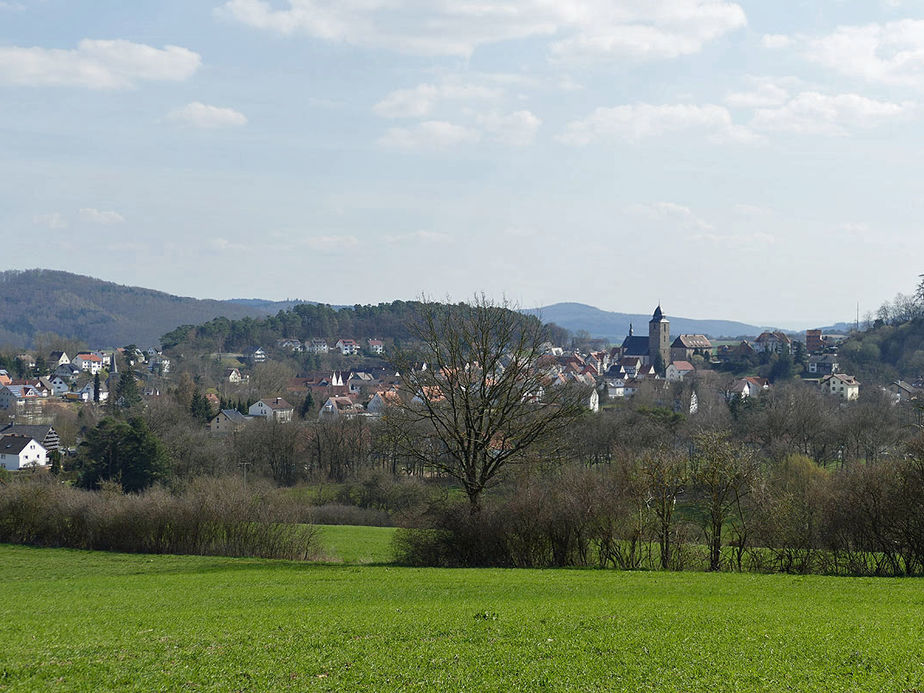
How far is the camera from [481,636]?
38.2 feet

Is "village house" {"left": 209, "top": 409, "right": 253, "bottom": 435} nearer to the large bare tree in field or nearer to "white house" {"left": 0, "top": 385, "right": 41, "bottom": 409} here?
"white house" {"left": 0, "top": 385, "right": 41, "bottom": 409}

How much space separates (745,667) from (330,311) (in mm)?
156108

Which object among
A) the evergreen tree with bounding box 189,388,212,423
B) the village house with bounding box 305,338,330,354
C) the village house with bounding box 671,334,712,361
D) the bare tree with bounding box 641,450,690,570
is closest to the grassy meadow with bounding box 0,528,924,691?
the bare tree with bounding box 641,450,690,570

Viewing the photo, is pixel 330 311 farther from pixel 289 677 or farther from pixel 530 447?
pixel 289 677

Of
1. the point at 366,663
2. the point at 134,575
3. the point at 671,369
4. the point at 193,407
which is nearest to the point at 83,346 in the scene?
the point at 193,407

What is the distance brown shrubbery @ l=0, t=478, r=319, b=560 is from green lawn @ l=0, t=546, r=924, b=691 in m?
8.43

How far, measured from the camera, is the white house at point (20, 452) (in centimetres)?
6631

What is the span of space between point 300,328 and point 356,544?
12721cm

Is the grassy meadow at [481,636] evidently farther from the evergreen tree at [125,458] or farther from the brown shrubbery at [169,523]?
the evergreen tree at [125,458]

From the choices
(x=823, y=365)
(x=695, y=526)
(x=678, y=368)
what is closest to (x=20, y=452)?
(x=695, y=526)

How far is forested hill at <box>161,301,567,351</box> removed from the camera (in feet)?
454

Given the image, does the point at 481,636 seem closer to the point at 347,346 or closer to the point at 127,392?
the point at 127,392

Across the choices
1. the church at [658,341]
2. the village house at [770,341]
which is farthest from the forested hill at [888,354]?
the church at [658,341]

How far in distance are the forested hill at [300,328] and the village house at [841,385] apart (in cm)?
5885
